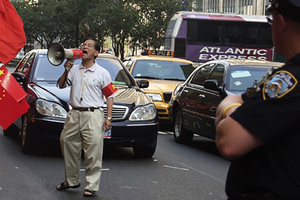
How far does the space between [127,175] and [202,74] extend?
3784 mm

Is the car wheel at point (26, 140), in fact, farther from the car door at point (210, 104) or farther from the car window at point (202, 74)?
the car window at point (202, 74)

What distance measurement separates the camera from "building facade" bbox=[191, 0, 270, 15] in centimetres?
5924

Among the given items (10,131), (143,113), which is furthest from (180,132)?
(10,131)

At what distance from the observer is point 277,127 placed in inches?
75.5

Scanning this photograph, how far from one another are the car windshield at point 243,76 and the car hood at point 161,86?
13.5 ft

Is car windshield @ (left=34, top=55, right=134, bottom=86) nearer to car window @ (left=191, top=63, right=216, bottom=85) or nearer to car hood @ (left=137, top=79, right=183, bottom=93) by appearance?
car window @ (left=191, top=63, right=216, bottom=85)

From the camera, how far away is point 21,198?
236 inches

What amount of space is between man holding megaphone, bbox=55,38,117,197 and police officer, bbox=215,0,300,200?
4365 mm

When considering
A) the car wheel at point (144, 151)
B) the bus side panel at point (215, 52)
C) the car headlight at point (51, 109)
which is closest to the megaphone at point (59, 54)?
the car headlight at point (51, 109)

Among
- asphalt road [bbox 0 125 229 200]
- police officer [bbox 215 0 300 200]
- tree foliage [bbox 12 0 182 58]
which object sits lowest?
tree foliage [bbox 12 0 182 58]

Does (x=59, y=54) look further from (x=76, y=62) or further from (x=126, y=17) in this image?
(x=126, y=17)

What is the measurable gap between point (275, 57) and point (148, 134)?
74.0 ft

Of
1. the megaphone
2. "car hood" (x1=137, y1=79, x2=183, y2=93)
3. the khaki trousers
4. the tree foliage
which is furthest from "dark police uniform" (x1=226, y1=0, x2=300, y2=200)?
the tree foliage

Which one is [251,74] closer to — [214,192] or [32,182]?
[214,192]
